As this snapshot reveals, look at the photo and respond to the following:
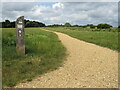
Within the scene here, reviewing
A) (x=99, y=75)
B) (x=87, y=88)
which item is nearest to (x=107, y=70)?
(x=99, y=75)

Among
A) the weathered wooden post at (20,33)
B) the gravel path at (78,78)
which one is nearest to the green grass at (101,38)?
the gravel path at (78,78)

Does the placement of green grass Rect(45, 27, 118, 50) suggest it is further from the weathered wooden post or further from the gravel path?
the weathered wooden post

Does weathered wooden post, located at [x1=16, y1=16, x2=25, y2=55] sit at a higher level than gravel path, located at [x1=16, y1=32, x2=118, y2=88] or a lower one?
higher

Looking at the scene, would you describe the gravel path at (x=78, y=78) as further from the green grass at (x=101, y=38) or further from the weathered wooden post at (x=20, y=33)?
the green grass at (x=101, y=38)

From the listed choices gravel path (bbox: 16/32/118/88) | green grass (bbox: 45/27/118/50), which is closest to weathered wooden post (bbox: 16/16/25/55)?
gravel path (bbox: 16/32/118/88)

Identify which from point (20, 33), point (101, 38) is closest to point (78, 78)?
point (20, 33)

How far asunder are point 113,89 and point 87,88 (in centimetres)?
65

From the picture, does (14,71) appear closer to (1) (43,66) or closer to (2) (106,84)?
(1) (43,66)

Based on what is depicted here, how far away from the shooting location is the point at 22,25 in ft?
26.4

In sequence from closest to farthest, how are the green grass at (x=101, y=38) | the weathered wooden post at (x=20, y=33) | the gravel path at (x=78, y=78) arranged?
the gravel path at (x=78, y=78) → the weathered wooden post at (x=20, y=33) → the green grass at (x=101, y=38)

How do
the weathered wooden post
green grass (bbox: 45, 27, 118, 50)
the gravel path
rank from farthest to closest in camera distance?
green grass (bbox: 45, 27, 118, 50)
the weathered wooden post
the gravel path

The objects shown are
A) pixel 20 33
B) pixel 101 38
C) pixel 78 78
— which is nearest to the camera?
pixel 78 78

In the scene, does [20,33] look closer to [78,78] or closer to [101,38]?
[78,78]

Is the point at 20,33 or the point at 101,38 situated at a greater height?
the point at 20,33
